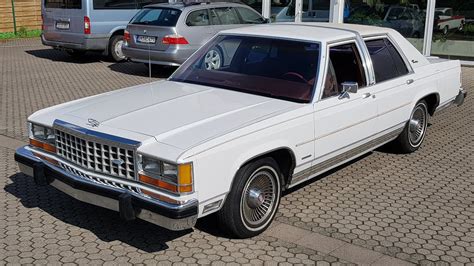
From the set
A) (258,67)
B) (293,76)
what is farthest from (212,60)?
(293,76)

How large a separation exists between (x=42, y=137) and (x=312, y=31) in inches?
111

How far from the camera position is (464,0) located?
43.3 ft

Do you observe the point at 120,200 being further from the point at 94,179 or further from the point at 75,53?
the point at 75,53

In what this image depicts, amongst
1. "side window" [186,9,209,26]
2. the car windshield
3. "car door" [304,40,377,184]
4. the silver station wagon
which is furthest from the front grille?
"side window" [186,9,209,26]

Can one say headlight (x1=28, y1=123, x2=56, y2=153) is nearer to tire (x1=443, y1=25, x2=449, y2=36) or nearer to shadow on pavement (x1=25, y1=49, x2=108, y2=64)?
shadow on pavement (x1=25, y1=49, x2=108, y2=64)

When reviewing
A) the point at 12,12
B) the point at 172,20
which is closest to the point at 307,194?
the point at 172,20

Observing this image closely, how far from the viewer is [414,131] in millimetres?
6848

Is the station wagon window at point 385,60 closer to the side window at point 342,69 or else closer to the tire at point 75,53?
the side window at point 342,69

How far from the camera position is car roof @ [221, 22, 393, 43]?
552cm

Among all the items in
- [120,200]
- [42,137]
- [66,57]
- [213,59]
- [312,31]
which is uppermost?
[312,31]

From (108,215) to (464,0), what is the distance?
36.3 feet

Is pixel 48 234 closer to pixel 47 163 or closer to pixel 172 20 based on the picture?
pixel 47 163

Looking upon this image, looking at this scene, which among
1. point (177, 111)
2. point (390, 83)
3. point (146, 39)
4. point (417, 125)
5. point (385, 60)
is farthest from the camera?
point (146, 39)

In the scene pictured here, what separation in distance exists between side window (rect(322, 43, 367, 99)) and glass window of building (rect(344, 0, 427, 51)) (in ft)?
29.0
